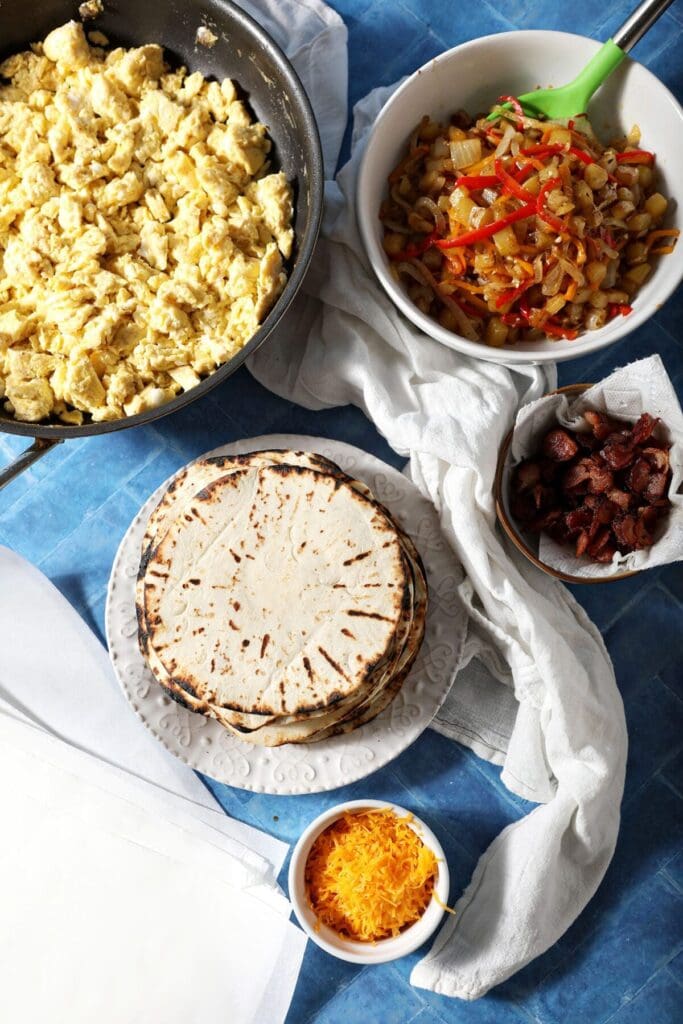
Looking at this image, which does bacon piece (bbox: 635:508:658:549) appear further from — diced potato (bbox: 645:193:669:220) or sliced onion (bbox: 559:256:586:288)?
diced potato (bbox: 645:193:669:220)

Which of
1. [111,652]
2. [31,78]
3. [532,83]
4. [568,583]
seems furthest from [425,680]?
[31,78]

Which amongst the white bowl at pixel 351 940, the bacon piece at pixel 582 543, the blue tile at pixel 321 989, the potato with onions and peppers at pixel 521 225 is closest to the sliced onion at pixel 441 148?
the potato with onions and peppers at pixel 521 225

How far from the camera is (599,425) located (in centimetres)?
208

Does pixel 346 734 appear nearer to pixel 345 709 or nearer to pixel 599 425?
pixel 345 709

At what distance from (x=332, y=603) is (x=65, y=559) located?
84 centimetres

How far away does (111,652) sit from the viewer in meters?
2.17

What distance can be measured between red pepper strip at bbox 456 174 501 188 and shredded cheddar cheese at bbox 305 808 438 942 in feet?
4.93

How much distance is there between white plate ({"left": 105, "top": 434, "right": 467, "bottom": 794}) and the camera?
2121 millimetres

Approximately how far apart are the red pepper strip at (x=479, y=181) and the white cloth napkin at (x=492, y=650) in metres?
0.31

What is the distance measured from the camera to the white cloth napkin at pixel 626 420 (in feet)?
6.60

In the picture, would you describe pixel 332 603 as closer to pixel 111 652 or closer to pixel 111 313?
pixel 111 652

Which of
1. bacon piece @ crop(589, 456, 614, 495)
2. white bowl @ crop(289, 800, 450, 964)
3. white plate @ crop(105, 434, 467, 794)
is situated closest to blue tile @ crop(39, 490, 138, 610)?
white plate @ crop(105, 434, 467, 794)

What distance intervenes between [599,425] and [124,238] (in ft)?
3.91

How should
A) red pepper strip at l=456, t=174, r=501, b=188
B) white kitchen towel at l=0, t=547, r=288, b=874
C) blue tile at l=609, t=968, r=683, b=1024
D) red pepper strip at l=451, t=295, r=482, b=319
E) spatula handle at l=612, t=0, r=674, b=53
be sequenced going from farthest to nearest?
white kitchen towel at l=0, t=547, r=288, b=874
blue tile at l=609, t=968, r=683, b=1024
red pepper strip at l=451, t=295, r=482, b=319
red pepper strip at l=456, t=174, r=501, b=188
spatula handle at l=612, t=0, r=674, b=53
